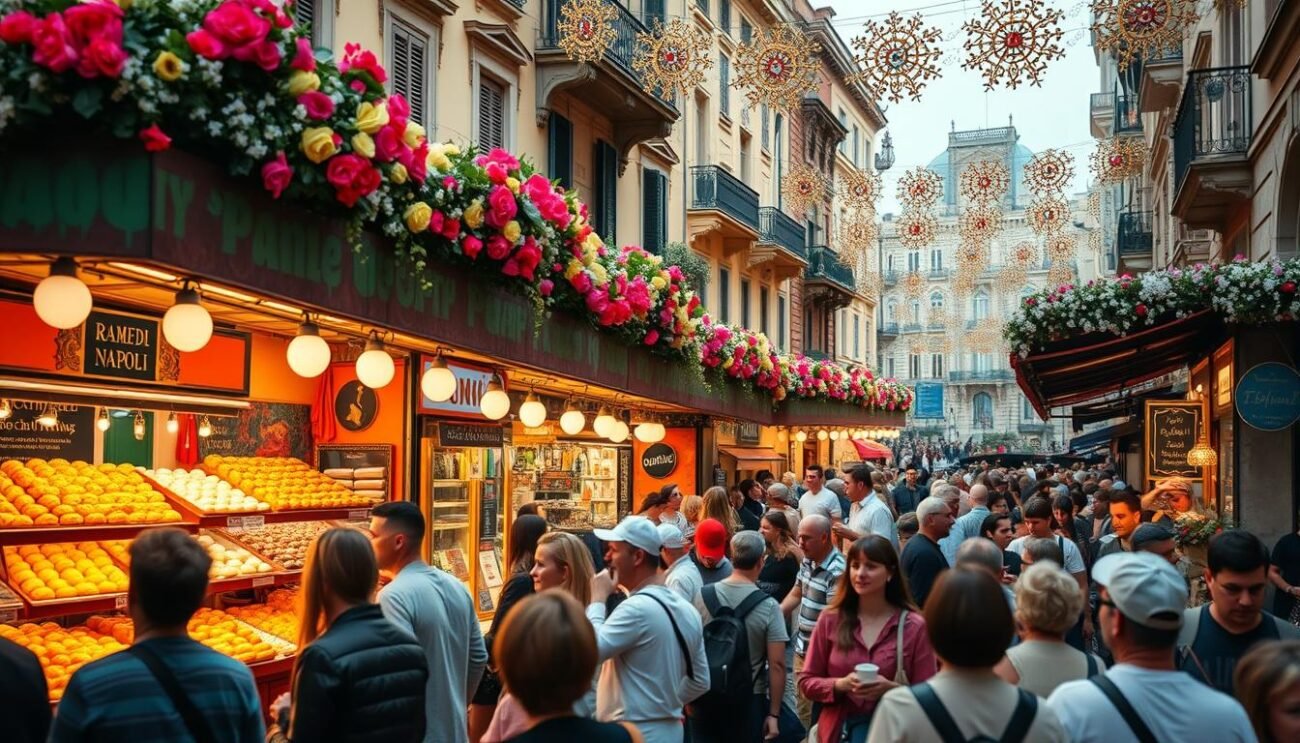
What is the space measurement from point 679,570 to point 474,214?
2546 mm

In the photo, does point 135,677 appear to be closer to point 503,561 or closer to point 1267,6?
point 503,561

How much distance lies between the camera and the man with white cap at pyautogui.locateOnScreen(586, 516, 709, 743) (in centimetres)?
573

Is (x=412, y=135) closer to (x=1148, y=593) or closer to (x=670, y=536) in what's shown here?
(x=670, y=536)

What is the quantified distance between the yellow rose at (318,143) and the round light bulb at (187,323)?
→ 0.93 m

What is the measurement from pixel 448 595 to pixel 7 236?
95.8 inches

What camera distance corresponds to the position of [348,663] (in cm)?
452

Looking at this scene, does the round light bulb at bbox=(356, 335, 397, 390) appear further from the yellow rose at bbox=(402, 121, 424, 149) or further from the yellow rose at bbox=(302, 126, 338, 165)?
the yellow rose at bbox=(302, 126, 338, 165)

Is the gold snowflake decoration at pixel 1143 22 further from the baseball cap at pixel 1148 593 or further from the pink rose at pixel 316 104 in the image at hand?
the baseball cap at pixel 1148 593

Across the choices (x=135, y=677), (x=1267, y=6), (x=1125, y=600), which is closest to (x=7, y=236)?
(x=135, y=677)

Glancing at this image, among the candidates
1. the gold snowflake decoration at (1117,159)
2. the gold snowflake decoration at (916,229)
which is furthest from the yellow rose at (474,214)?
the gold snowflake decoration at (916,229)

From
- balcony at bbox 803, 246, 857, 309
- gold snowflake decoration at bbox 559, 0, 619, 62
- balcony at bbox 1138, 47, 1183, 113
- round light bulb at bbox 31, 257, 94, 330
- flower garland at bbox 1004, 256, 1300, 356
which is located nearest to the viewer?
round light bulb at bbox 31, 257, 94, 330

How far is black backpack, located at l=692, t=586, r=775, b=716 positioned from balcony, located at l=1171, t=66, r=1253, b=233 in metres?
11.2

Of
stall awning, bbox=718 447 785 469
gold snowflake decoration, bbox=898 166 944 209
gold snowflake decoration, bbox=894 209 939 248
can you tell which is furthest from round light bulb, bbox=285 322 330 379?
stall awning, bbox=718 447 785 469

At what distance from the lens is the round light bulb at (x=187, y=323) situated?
20.8 ft
